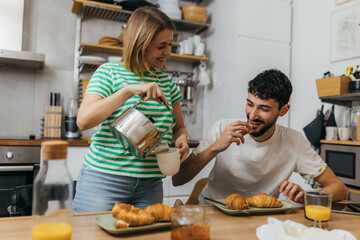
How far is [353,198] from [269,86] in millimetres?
1344

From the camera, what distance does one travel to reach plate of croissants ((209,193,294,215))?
1.05m

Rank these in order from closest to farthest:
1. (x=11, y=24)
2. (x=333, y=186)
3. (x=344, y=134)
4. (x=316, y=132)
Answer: (x=333, y=186) < (x=344, y=134) < (x=316, y=132) < (x=11, y=24)

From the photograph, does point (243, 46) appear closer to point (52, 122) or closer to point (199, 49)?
point (199, 49)

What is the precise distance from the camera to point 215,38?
3.32m

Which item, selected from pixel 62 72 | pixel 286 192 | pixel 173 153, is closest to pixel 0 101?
pixel 62 72

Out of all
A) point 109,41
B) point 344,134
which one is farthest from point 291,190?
point 109,41

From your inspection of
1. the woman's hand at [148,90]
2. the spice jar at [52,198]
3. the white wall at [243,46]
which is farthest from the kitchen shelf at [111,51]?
the spice jar at [52,198]

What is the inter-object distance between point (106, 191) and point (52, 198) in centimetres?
50

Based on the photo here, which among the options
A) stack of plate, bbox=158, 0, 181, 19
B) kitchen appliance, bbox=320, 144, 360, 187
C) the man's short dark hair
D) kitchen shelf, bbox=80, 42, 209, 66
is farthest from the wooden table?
stack of plate, bbox=158, 0, 181, 19

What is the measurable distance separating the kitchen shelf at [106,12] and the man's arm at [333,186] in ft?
7.14

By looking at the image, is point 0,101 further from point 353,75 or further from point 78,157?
point 353,75

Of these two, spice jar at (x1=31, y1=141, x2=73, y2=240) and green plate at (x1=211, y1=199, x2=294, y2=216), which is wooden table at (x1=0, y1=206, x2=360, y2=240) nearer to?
green plate at (x1=211, y1=199, x2=294, y2=216)

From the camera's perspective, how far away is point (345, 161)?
2189mm

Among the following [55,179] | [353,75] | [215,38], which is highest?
[215,38]
